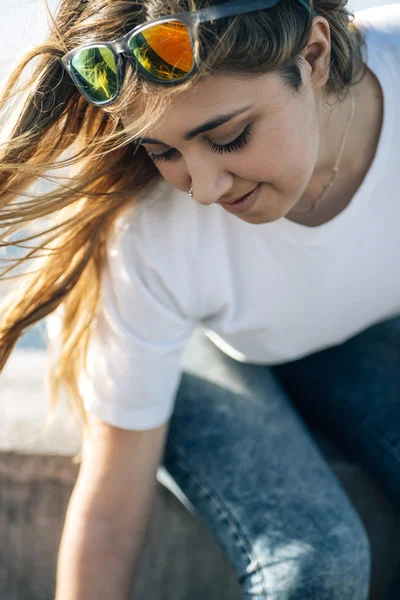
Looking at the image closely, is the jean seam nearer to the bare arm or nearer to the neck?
the bare arm

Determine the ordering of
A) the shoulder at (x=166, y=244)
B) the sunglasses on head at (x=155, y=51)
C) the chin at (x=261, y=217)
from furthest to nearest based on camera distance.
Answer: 1. the shoulder at (x=166, y=244)
2. the chin at (x=261, y=217)
3. the sunglasses on head at (x=155, y=51)

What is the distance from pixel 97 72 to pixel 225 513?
841 millimetres

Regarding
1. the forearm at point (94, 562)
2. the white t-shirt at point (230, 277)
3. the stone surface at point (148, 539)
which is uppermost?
the white t-shirt at point (230, 277)

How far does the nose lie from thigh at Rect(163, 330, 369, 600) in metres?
0.54

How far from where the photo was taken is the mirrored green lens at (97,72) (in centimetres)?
126

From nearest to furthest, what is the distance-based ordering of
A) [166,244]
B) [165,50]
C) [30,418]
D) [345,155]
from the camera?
[165,50] < [166,244] < [345,155] < [30,418]

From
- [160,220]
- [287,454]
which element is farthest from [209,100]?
[287,454]

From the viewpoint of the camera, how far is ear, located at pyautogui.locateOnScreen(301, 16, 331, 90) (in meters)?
1.36

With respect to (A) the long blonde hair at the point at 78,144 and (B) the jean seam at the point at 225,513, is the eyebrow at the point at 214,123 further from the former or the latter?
(B) the jean seam at the point at 225,513

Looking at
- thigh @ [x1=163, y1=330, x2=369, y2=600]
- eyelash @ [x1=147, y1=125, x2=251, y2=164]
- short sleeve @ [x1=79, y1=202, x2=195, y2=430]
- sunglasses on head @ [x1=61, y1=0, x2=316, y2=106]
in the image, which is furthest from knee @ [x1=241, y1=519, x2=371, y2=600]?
sunglasses on head @ [x1=61, y1=0, x2=316, y2=106]

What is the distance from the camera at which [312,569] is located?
4.94ft

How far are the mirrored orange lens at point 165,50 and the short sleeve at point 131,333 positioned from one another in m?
0.40

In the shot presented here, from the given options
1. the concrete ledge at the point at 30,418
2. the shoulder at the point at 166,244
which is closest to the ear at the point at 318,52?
the shoulder at the point at 166,244

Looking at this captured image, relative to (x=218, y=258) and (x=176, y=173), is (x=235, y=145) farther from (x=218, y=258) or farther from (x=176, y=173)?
(x=218, y=258)
